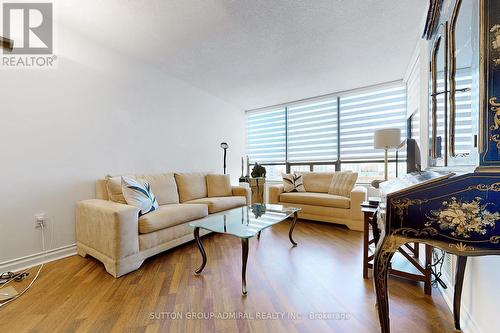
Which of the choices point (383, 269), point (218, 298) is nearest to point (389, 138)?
point (383, 269)

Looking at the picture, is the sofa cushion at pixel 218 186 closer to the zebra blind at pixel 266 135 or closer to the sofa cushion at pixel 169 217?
the sofa cushion at pixel 169 217

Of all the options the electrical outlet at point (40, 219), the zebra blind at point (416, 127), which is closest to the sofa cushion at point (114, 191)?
the electrical outlet at point (40, 219)

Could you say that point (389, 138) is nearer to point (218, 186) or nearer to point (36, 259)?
point (218, 186)

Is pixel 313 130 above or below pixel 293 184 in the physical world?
above

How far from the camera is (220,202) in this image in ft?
9.56

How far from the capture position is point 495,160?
2.36ft

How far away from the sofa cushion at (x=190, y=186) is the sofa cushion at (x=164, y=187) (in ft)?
0.34

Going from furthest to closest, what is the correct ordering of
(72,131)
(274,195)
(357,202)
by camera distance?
(274,195) < (357,202) < (72,131)

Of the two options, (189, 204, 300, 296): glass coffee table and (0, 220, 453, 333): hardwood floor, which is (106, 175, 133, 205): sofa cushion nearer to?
(0, 220, 453, 333): hardwood floor

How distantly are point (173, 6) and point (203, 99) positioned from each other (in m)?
2.15

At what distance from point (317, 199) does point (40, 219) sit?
3.36m

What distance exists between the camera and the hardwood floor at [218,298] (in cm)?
123

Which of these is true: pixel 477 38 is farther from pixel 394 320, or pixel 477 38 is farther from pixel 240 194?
pixel 240 194

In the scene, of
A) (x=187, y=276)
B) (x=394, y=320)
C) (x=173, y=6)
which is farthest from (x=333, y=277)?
(x=173, y=6)
